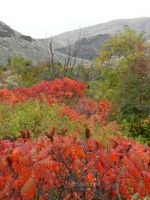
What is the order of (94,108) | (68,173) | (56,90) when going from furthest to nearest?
(56,90) → (94,108) → (68,173)

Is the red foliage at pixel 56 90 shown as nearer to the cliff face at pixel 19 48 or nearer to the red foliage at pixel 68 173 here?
the red foliage at pixel 68 173

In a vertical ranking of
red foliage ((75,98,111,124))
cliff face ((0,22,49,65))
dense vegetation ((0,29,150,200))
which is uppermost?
dense vegetation ((0,29,150,200))

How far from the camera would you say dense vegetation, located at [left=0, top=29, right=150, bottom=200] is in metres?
8.14

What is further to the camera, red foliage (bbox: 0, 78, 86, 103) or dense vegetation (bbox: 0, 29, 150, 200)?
red foliage (bbox: 0, 78, 86, 103)

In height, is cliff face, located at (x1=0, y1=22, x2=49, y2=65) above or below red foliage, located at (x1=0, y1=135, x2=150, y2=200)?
below

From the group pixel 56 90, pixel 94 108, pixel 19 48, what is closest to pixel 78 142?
pixel 94 108

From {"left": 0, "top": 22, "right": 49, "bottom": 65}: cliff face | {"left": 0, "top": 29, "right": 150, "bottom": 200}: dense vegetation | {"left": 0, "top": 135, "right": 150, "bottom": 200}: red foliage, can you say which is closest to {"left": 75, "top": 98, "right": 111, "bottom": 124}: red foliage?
{"left": 0, "top": 29, "right": 150, "bottom": 200}: dense vegetation

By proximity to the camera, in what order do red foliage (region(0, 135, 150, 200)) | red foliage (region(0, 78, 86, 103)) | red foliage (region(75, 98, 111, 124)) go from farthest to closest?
red foliage (region(0, 78, 86, 103)), red foliage (region(75, 98, 111, 124)), red foliage (region(0, 135, 150, 200))

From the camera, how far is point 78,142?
9.15 meters

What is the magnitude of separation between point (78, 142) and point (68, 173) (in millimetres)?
971

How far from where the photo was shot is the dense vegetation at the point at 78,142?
8141 mm

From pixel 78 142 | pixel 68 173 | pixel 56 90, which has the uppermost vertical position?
pixel 78 142

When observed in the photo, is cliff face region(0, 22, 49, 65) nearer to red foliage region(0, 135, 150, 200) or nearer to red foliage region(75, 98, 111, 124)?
red foliage region(75, 98, 111, 124)

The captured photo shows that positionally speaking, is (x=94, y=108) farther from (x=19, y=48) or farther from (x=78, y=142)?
(x=19, y=48)
